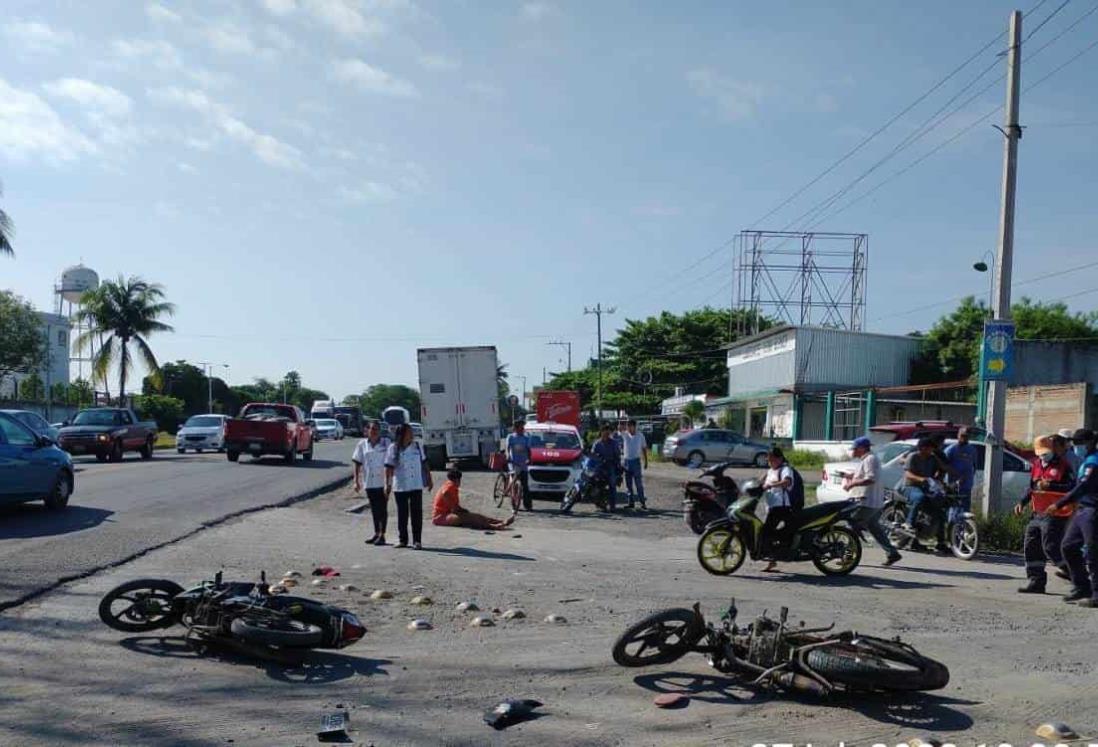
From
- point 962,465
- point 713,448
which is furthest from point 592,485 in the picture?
point 713,448

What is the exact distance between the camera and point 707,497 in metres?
14.5

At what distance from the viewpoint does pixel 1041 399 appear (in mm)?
32594

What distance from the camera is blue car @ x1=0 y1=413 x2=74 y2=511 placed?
14547 mm

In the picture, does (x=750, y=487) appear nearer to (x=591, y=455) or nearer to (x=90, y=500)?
(x=591, y=455)

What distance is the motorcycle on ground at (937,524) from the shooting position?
536 inches

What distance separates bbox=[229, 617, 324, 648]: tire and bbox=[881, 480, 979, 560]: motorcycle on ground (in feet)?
31.7

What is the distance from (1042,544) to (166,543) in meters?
10.3

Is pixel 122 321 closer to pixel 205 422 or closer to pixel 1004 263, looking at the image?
pixel 205 422

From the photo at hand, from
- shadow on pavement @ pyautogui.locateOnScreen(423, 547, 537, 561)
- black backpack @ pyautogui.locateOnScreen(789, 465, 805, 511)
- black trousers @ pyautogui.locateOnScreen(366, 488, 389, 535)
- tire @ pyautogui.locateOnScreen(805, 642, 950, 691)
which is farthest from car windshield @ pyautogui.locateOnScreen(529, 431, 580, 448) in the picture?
tire @ pyautogui.locateOnScreen(805, 642, 950, 691)

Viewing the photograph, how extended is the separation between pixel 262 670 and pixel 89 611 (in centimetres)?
258

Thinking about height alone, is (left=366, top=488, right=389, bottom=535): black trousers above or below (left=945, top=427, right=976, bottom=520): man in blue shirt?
below

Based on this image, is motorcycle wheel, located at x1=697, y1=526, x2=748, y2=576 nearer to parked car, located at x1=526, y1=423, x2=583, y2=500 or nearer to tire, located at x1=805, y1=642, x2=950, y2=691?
tire, located at x1=805, y1=642, x2=950, y2=691

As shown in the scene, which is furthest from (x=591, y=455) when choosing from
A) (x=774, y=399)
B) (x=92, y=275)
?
(x=92, y=275)

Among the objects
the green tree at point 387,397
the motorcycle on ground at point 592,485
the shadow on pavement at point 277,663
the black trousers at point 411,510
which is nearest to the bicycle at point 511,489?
the motorcycle on ground at point 592,485
